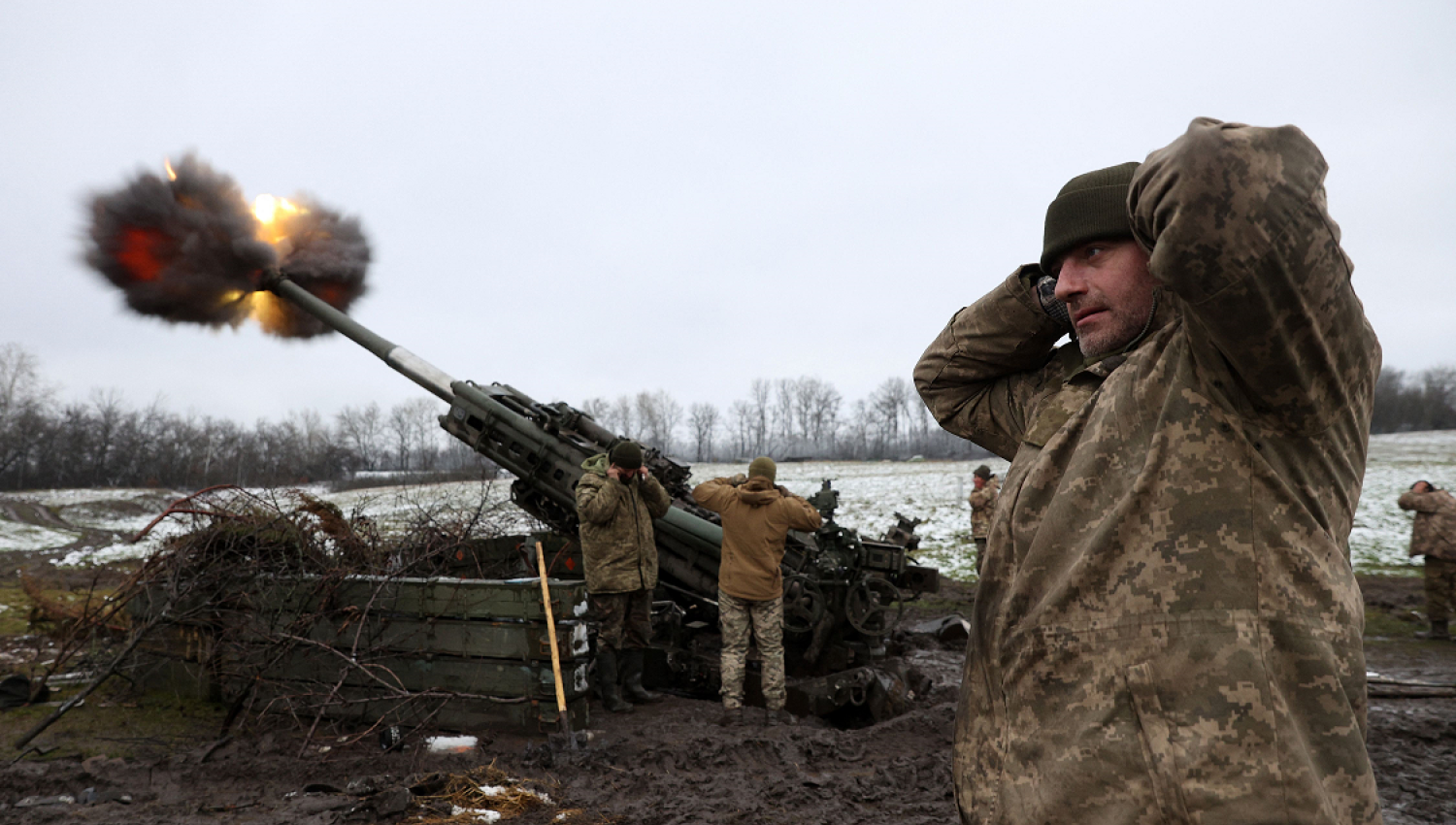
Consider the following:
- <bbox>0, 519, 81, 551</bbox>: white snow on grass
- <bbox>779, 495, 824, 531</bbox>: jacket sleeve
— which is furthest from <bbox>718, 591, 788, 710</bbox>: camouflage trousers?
<bbox>0, 519, 81, 551</bbox>: white snow on grass

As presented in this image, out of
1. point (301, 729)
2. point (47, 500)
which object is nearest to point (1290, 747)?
point (301, 729)

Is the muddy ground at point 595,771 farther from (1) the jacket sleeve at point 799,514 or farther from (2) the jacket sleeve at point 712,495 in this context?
(2) the jacket sleeve at point 712,495

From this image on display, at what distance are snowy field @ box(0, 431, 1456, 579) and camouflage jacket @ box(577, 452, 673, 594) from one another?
1.39 meters

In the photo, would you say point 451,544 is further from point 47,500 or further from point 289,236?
point 47,500

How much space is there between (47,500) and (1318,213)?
123ft

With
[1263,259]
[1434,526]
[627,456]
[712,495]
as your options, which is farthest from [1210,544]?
[1434,526]

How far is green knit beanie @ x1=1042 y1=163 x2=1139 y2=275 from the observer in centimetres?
158

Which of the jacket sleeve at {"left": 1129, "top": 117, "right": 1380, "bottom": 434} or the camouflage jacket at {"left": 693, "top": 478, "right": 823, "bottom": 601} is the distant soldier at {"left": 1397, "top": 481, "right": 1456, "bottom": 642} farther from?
the jacket sleeve at {"left": 1129, "top": 117, "right": 1380, "bottom": 434}

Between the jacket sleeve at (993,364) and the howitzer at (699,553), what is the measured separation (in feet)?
16.6

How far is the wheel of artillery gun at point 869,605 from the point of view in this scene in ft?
23.5

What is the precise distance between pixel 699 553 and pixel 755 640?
1.26m

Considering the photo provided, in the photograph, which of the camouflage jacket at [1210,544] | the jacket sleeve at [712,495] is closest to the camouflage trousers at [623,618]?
the jacket sleeve at [712,495]

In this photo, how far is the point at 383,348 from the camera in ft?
29.6

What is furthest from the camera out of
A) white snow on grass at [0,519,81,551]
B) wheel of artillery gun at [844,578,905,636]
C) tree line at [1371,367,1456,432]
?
tree line at [1371,367,1456,432]
